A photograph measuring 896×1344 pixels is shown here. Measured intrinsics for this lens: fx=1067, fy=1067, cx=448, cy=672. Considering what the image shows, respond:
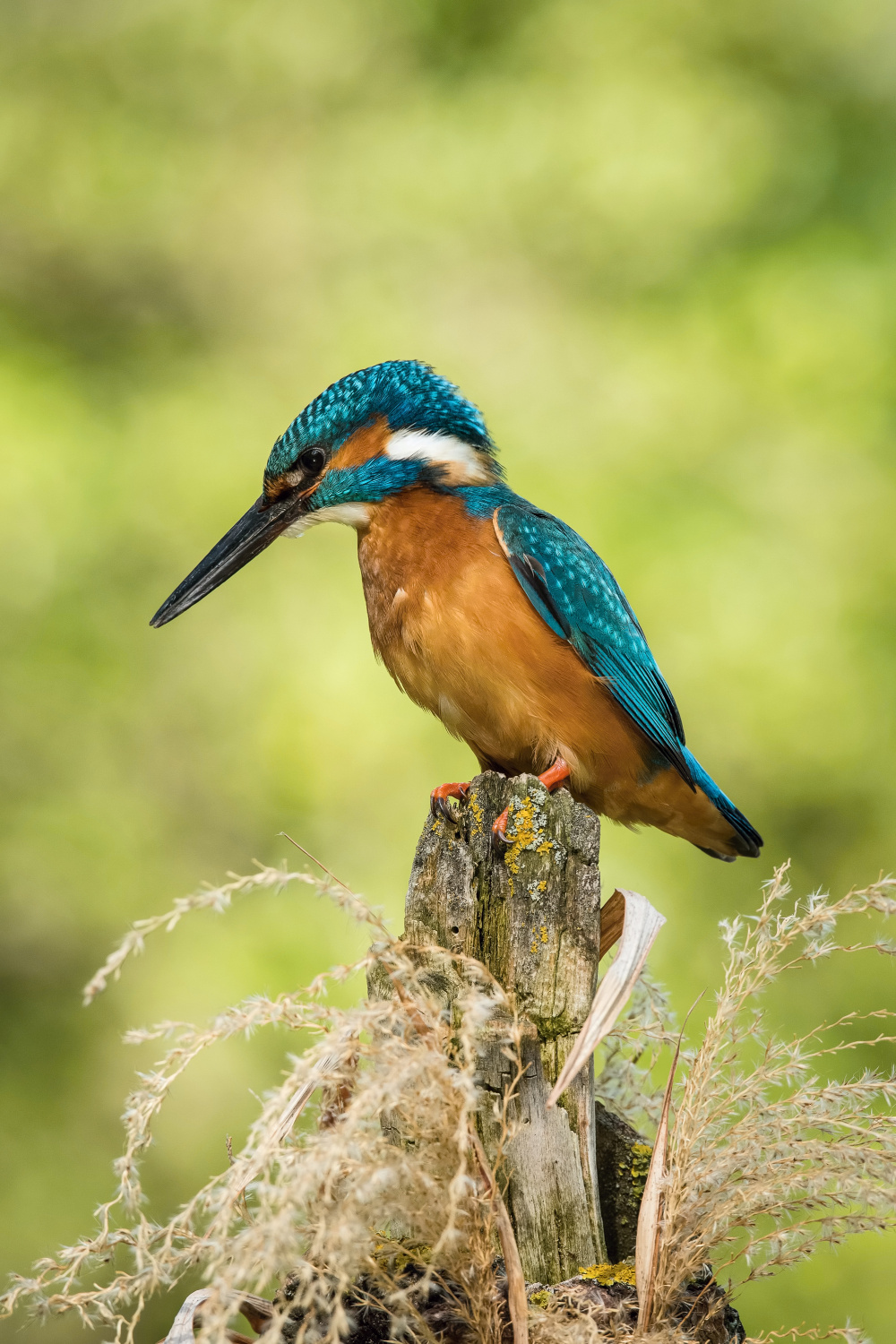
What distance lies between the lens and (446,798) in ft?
5.76

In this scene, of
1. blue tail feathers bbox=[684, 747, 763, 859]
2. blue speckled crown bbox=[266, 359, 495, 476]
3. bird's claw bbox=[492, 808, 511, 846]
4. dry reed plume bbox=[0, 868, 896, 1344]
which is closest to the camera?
dry reed plume bbox=[0, 868, 896, 1344]

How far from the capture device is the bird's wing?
221 cm

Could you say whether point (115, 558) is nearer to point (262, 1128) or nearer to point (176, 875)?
point (176, 875)

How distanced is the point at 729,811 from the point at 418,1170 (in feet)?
5.15

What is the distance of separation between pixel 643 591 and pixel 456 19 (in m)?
3.51

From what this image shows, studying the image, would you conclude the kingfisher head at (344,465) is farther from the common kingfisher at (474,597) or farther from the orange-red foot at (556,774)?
the orange-red foot at (556,774)

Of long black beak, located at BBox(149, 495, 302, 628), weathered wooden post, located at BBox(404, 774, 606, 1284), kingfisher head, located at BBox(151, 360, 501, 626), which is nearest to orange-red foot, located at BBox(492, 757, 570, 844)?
weathered wooden post, located at BBox(404, 774, 606, 1284)

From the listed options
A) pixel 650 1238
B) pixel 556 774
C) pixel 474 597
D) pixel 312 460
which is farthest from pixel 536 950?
pixel 312 460

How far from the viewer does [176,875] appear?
4.90 metres

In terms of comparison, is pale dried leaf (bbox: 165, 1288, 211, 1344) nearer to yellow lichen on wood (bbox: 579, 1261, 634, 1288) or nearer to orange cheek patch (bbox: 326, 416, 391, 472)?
yellow lichen on wood (bbox: 579, 1261, 634, 1288)

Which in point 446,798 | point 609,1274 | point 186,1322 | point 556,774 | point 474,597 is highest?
point 474,597

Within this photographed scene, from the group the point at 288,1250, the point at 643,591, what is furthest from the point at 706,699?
the point at 288,1250

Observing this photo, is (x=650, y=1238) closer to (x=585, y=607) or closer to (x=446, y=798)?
(x=446, y=798)

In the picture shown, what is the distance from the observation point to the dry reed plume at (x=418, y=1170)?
3.40 ft
